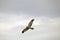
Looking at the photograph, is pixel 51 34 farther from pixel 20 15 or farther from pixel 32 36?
pixel 20 15

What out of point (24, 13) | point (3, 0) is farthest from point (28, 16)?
point (3, 0)

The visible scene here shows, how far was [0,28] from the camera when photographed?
7.02 feet

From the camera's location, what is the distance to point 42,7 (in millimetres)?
2305

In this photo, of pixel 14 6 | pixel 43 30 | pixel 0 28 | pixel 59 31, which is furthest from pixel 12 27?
pixel 59 31

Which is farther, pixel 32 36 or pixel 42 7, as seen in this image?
pixel 42 7

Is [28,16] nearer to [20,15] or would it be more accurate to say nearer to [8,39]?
[20,15]

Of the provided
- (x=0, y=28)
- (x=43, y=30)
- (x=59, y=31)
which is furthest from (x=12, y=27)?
(x=59, y=31)

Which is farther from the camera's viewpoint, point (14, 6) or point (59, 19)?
point (59, 19)

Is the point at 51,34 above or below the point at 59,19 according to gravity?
below

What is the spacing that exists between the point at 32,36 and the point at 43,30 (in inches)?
7.4

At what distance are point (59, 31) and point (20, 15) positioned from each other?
0.64 m

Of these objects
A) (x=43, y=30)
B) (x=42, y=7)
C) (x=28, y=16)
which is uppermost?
(x=42, y=7)

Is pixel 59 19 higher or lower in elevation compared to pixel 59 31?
higher

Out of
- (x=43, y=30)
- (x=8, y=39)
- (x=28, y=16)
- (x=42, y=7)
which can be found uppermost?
(x=42, y=7)
